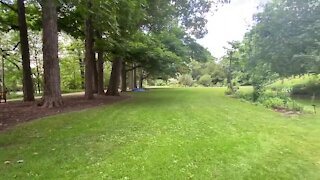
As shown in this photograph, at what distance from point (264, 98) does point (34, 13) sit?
12.9 m

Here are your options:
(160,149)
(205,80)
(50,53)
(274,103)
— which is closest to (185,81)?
(205,80)

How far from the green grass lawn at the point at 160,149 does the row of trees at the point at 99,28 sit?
134 inches

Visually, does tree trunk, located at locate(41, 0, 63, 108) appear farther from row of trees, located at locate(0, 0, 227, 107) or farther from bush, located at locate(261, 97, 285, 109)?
bush, located at locate(261, 97, 285, 109)

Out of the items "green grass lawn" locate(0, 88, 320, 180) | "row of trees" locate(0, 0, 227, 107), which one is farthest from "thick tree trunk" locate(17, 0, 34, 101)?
"green grass lawn" locate(0, 88, 320, 180)

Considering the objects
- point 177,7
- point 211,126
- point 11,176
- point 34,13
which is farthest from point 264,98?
point 11,176

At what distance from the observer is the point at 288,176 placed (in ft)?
17.3

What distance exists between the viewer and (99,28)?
1677 centimetres

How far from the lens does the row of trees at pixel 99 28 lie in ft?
40.8

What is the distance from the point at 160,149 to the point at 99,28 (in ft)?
37.9

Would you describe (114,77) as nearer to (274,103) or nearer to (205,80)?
(274,103)

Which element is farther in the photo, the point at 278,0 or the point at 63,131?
the point at 278,0

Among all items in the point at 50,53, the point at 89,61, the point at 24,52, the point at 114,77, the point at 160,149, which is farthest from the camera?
the point at 114,77

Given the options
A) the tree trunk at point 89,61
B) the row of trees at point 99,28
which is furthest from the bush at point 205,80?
the tree trunk at point 89,61

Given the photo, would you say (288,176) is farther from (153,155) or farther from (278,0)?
(278,0)
